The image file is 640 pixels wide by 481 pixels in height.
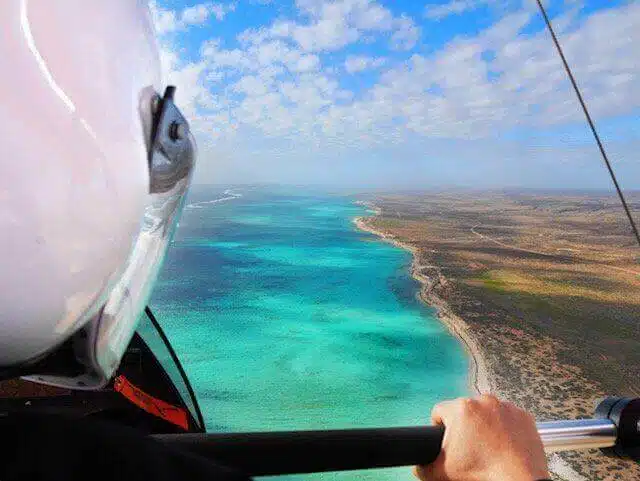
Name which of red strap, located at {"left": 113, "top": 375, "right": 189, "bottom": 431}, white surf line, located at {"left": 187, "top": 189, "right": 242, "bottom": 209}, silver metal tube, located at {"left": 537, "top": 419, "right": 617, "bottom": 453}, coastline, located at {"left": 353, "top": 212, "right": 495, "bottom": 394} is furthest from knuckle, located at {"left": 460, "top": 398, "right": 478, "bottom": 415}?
white surf line, located at {"left": 187, "top": 189, "right": 242, "bottom": 209}

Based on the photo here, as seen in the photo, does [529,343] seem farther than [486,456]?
Yes

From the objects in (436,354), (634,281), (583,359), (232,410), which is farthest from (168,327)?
(634,281)

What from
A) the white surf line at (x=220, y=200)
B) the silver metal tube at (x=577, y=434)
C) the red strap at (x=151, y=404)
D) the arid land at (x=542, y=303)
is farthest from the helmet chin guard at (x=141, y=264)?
the white surf line at (x=220, y=200)

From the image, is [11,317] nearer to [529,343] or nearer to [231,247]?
[529,343]

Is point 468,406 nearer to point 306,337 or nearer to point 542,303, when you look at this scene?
point 306,337

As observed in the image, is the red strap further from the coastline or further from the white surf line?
the white surf line

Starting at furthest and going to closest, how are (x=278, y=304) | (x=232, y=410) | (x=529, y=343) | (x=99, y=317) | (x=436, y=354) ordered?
1. (x=278, y=304)
2. (x=529, y=343)
3. (x=436, y=354)
4. (x=232, y=410)
5. (x=99, y=317)

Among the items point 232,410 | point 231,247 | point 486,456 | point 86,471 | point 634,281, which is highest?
point 86,471

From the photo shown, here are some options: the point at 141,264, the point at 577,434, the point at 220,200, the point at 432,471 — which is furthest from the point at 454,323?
the point at 220,200

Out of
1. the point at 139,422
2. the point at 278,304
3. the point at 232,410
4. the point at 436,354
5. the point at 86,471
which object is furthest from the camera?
the point at 278,304
